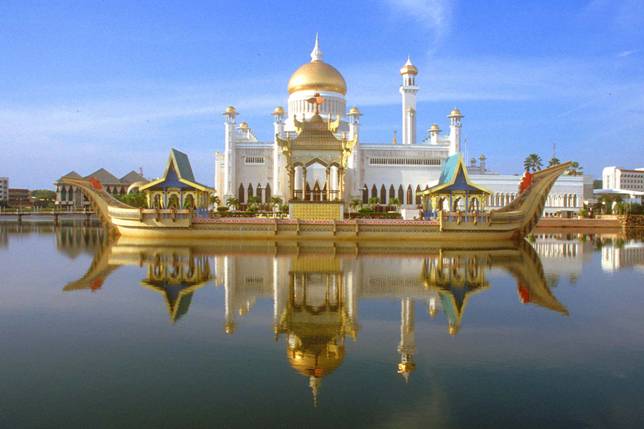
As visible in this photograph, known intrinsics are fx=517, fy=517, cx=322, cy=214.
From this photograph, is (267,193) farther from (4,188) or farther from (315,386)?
(4,188)

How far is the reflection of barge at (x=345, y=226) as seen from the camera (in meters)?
24.7

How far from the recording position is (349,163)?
49.4 m

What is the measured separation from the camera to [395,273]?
599 inches

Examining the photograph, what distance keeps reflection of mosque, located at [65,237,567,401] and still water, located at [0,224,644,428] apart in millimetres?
65

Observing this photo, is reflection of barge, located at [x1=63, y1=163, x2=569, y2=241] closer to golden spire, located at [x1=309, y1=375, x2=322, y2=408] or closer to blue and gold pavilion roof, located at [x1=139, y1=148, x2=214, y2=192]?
blue and gold pavilion roof, located at [x1=139, y1=148, x2=214, y2=192]

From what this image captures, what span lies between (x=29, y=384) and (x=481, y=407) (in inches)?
212

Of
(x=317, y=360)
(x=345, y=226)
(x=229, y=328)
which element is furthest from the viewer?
(x=345, y=226)

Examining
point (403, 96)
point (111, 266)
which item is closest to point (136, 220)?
point (111, 266)

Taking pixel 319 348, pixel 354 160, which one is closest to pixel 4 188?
pixel 354 160

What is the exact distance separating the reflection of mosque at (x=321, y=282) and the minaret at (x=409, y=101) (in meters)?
34.9

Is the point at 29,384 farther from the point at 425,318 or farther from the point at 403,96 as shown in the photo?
the point at 403,96

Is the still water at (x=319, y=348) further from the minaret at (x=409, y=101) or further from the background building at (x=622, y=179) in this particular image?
the background building at (x=622, y=179)

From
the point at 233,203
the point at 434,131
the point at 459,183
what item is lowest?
the point at 233,203

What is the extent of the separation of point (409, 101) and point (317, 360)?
51126 millimetres
